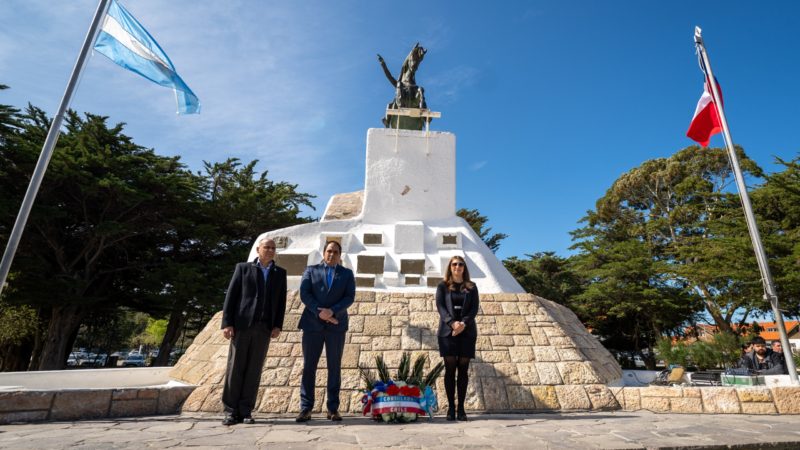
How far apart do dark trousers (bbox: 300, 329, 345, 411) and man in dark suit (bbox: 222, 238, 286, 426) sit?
340 mm

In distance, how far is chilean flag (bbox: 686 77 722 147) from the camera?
265 inches

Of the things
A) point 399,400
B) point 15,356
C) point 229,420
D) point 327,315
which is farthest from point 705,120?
point 15,356

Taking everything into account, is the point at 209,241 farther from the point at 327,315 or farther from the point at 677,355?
the point at 677,355

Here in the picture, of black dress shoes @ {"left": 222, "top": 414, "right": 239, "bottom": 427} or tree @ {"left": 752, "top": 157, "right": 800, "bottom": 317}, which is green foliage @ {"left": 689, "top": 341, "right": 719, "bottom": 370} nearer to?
tree @ {"left": 752, "top": 157, "right": 800, "bottom": 317}

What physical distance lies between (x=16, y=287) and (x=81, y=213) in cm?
287

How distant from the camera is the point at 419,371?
4.25 meters

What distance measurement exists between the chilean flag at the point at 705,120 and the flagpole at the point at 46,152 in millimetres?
8337

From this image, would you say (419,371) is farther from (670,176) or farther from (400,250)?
(670,176)

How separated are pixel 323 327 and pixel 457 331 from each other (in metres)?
1.26

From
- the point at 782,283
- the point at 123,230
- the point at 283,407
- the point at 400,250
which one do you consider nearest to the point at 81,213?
the point at 123,230

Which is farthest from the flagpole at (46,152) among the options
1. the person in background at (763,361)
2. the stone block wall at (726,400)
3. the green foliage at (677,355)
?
the green foliage at (677,355)

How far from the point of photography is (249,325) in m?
3.79

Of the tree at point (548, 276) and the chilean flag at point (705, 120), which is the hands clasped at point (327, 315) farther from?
the tree at point (548, 276)

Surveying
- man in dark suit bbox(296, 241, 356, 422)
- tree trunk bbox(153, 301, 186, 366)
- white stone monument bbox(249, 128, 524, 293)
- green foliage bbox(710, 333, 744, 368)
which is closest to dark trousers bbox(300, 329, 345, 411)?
man in dark suit bbox(296, 241, 356, 422)
